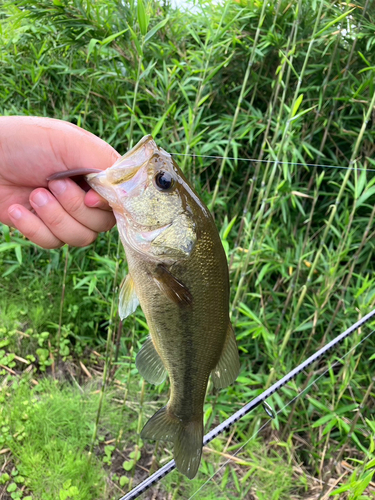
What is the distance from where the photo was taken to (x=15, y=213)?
1137 millimetres

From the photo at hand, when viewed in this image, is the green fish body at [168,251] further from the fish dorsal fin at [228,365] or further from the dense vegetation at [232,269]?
the dense vegetation at [232,269]

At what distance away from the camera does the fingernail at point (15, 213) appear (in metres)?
1.13

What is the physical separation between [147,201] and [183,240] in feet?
0.47

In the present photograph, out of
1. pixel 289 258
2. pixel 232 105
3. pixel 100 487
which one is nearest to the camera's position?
pixel 100 487

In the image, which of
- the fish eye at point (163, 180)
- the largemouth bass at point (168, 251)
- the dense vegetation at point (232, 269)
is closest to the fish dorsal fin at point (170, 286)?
the largemouth bass at point (168, 251)

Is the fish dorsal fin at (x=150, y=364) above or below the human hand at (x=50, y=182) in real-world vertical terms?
below

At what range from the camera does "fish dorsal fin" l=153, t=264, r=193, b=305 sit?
920 mm

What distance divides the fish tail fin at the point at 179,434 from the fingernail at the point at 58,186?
0.74m

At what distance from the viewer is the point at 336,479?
213 centimetres

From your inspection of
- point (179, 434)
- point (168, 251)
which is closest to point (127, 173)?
point (168, 251)

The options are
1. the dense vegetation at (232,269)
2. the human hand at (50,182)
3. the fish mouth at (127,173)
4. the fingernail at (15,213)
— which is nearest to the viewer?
the fish mouth at (127,173)

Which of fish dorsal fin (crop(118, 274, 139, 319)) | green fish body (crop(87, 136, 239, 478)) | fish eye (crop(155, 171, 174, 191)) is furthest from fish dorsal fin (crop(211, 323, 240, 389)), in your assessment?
fish eye (crop(155, 171, 174, 191))

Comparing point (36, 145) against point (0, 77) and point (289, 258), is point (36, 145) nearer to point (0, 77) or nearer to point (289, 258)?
point (289, 258)

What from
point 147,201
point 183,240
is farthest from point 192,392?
point 147,201
